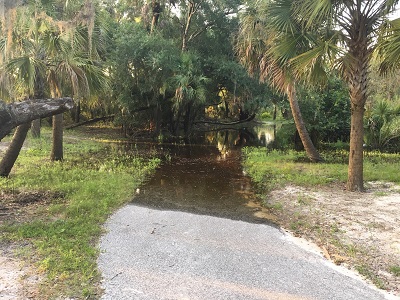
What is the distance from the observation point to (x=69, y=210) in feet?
19.6

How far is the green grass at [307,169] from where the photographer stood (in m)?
9.04

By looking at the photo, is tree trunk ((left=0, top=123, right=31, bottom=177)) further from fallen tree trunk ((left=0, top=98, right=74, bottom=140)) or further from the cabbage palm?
fallen tree trunk ((left=0, top=98, right=74, bottom=140))

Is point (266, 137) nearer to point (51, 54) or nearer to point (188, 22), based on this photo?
point (188, 22)

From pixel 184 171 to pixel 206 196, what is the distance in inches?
122

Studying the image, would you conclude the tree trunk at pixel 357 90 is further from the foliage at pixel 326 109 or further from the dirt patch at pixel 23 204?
the foliage at pixel 326 109

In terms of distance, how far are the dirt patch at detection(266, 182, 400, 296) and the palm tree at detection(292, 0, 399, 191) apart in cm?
84

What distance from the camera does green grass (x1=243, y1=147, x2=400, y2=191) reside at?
356 inches

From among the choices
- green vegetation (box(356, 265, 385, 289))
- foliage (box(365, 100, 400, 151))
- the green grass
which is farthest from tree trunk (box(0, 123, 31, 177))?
foliage (box(365, 100, 400, 151))

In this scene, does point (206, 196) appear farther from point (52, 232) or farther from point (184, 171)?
point (52, 232)

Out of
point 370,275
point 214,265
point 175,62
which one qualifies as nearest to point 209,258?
point 214,265

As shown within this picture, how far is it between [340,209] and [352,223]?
2.60 feet

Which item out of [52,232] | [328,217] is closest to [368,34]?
[328,217]

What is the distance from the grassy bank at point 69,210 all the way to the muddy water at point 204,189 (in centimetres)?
58

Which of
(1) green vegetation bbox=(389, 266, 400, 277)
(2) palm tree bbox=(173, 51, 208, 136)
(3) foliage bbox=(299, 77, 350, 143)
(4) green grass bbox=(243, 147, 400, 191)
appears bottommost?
(1) green vegetation bbox=(389, 266, 400, 277)
